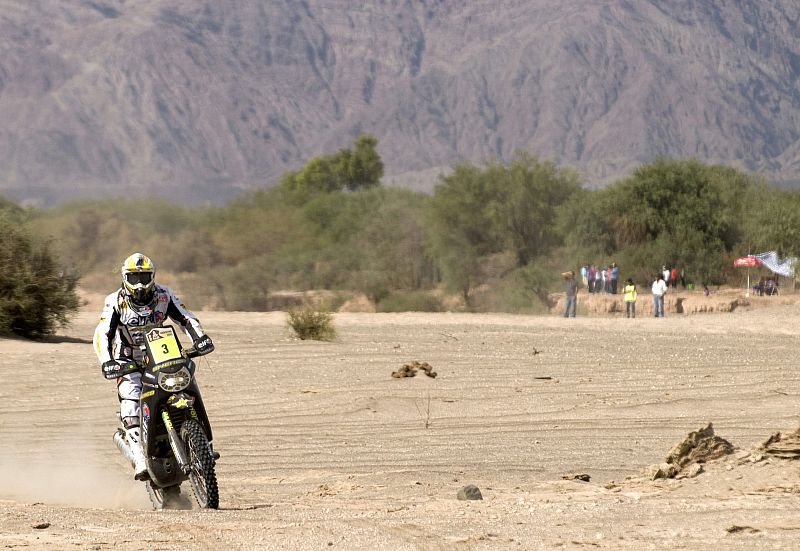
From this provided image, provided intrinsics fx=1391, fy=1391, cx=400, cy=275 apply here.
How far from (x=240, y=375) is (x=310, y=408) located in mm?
3200

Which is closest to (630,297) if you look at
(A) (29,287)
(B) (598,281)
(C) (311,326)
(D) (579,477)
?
(C) (311,326)

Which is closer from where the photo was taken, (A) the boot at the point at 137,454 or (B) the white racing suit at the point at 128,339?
(A) the boot at the point at 137,454

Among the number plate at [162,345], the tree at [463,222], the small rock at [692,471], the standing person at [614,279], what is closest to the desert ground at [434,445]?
the small rock at [692,471]

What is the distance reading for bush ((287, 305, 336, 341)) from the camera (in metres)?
25.9

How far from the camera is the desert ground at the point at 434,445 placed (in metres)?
7.98

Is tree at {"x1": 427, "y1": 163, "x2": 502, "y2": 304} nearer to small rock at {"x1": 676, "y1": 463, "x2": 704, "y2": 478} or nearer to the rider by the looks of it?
small rock at {"x1": 676, "y1": 463, "x2": 704, "y2": 478}

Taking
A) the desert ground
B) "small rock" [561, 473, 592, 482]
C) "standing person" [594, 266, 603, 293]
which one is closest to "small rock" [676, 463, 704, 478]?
the desert ground

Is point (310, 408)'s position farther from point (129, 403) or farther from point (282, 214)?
point (282, 214)

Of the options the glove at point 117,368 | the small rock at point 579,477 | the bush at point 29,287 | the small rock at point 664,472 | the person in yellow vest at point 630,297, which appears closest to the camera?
the glove at point 117,368

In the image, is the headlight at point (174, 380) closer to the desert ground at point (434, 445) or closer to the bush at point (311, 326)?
the desert ground at point (434, 445)

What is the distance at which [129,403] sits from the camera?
9812 mm

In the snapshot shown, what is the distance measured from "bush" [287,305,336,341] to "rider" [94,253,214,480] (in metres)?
15.8

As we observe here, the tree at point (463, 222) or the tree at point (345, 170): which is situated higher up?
the tree at point (345, 170)

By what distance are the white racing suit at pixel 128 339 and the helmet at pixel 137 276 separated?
0.10 metres
